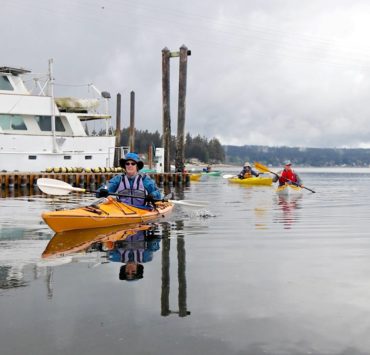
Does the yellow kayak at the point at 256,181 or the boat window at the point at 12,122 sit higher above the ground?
the boat window at the point at 12,122

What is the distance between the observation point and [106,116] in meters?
37.4

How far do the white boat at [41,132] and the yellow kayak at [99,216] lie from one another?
22305 millimetres

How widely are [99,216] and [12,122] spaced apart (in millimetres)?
23701

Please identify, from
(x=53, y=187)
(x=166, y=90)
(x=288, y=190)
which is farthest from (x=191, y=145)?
(x=53, y=187)

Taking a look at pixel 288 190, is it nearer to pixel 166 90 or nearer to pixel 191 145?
pixel 166 90

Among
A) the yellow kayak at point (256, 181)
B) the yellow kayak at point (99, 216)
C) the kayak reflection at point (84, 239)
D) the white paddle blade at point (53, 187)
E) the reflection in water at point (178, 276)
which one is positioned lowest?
the yellow kayak at point (256, 181)

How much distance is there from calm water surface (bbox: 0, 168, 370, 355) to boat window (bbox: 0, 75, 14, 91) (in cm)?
2411

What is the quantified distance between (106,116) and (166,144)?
4823 millimetres

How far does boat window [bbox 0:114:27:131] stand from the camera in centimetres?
3259

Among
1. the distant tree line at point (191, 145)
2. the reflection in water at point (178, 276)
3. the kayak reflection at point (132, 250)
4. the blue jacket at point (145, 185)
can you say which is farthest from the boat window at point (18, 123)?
the distant tree line at point (191, 145)

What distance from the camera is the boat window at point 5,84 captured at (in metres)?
32.9

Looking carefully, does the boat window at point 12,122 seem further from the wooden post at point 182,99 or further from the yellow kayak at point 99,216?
the yellow kayak at point 99,216

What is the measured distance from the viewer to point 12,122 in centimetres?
3294

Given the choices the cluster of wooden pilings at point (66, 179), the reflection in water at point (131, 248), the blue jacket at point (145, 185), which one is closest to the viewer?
the reflection in water at point (131, 248)
